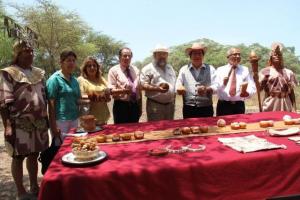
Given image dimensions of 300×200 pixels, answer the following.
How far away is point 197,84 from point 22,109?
239 cm

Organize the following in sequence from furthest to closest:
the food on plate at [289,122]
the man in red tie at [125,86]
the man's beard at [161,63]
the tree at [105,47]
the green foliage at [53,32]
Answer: the tree at [105,47] < the green foliage at [53,32] < the man's beard at [161,63] < the man in red tie at [125,86] < the food on plate at [289,122]

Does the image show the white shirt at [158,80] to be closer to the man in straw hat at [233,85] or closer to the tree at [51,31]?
the man in straw hat at [233,85]

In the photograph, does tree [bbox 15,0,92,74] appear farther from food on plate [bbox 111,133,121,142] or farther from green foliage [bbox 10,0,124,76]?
food on plate [bbox 111,133,121,142]

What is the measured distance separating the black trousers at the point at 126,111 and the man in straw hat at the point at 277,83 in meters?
1.86

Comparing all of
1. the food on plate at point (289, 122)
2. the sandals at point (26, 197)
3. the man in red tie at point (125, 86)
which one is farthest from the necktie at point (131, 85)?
the food on plate at point (289, 122)

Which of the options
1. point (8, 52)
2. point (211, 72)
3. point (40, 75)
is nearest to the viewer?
point (40, 75)

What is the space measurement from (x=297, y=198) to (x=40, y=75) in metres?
2.95

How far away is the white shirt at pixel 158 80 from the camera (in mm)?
4926

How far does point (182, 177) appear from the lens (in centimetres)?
238

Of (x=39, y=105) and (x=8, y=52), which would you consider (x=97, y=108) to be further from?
(x=8, y=52)

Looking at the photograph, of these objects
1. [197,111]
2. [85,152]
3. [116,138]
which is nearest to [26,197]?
[116,138]

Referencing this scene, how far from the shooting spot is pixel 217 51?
40250 millimetres

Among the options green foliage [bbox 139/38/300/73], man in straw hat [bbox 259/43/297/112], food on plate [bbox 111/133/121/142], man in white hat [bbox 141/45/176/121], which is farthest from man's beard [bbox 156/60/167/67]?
green foliage [bbox 139/38/300/73]

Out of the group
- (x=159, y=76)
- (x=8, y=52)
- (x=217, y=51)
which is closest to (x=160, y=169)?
(x=159, y=76)
